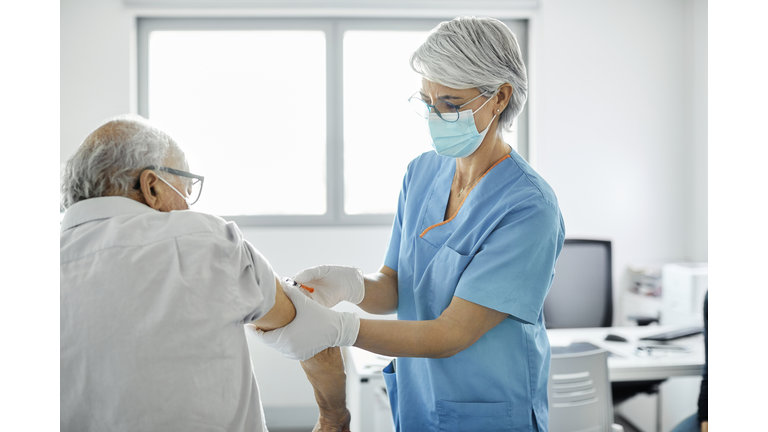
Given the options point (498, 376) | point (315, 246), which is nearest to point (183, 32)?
point (315, 246)

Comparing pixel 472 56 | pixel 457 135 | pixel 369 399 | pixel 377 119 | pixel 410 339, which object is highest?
pixel 377 119

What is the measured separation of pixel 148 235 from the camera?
0.84m

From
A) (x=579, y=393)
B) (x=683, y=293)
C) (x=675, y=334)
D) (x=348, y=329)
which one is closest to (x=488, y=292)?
(x=348, y=329)

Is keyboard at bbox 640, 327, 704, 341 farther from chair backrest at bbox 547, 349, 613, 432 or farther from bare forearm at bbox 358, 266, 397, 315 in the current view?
bare forearm at bbox 358, 266, 397, 315

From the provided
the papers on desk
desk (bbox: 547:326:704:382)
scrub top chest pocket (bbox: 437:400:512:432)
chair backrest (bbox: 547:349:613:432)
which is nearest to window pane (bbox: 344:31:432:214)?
desk (bbox: 547:326:704:382)

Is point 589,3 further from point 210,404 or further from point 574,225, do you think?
point 210,404

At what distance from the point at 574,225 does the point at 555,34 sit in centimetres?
127

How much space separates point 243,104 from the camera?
132 inches

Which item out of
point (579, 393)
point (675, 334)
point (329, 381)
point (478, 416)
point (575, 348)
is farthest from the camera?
point (675, 334)

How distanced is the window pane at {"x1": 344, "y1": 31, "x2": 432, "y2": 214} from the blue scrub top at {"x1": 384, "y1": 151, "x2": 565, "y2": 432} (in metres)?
2.16

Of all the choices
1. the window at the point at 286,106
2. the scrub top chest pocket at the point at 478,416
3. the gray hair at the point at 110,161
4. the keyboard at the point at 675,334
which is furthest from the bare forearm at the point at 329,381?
the window at the point at 286,106

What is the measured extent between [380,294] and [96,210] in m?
0.73

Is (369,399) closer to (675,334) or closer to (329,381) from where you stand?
(329,381)

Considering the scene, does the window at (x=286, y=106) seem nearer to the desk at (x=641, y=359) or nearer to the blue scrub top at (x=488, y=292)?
the desk at (x=641, y=359)
